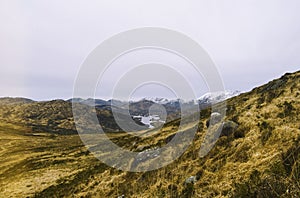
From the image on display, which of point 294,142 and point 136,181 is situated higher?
point 294,142

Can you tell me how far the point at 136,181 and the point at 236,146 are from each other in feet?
24.3

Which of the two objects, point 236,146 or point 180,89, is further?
point 180,89

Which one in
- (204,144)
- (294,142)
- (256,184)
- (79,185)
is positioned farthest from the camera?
(79,185)

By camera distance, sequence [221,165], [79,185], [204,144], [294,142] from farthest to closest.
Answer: [79,185], [204,144], [221,165], [294,142]

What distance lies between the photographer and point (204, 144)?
17625mm

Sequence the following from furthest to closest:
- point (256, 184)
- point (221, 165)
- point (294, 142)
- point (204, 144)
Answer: point (204, 144) < point (221, 165) < point (294, 142) < point (256, 184)

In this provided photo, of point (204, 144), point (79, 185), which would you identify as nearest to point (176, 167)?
point (204, 144)

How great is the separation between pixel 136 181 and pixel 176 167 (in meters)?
3.13

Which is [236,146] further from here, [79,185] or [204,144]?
[79,185]

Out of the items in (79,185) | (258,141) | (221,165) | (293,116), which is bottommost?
(79,185)

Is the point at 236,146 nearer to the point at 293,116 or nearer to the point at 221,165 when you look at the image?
the point at 221,165

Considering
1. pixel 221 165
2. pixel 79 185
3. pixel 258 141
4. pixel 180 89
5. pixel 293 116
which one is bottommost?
pixel 79 185

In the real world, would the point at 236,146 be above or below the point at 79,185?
above

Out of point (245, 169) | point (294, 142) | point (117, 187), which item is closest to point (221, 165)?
point (245, 169)
